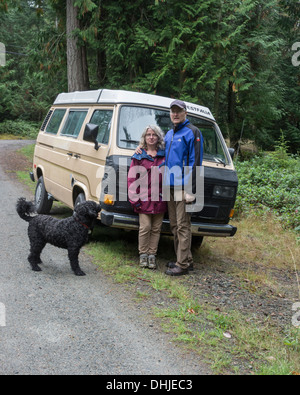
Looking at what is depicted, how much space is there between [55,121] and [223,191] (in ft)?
14.3

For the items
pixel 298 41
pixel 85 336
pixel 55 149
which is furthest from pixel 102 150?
pixel 298 41

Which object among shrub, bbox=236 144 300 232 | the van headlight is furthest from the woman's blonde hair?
shrub, bbox=236 144 300 232

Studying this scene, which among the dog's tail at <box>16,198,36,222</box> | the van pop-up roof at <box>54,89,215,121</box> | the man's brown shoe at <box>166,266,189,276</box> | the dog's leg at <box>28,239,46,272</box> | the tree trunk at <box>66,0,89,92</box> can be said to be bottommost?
the man's brown shoe at <box>166,266,189,276</box>

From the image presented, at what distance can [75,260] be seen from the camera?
5.36 m

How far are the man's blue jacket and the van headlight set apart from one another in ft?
1.78

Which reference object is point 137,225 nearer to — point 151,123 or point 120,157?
point 120,157

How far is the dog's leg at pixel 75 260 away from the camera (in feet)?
17.4

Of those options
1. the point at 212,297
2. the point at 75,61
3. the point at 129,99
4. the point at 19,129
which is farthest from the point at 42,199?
the point at 19,129

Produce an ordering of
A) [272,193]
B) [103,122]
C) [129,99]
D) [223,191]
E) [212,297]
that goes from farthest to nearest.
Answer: [272,193] → [103,122] → [129,99] → [223,191] → [212,297]

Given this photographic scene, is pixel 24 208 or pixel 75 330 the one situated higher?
pixel 24 208

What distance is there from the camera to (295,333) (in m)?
4.18

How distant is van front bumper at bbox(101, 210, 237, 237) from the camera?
18.3 ft

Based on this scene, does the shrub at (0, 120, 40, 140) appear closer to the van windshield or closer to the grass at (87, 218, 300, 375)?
the van windshield
